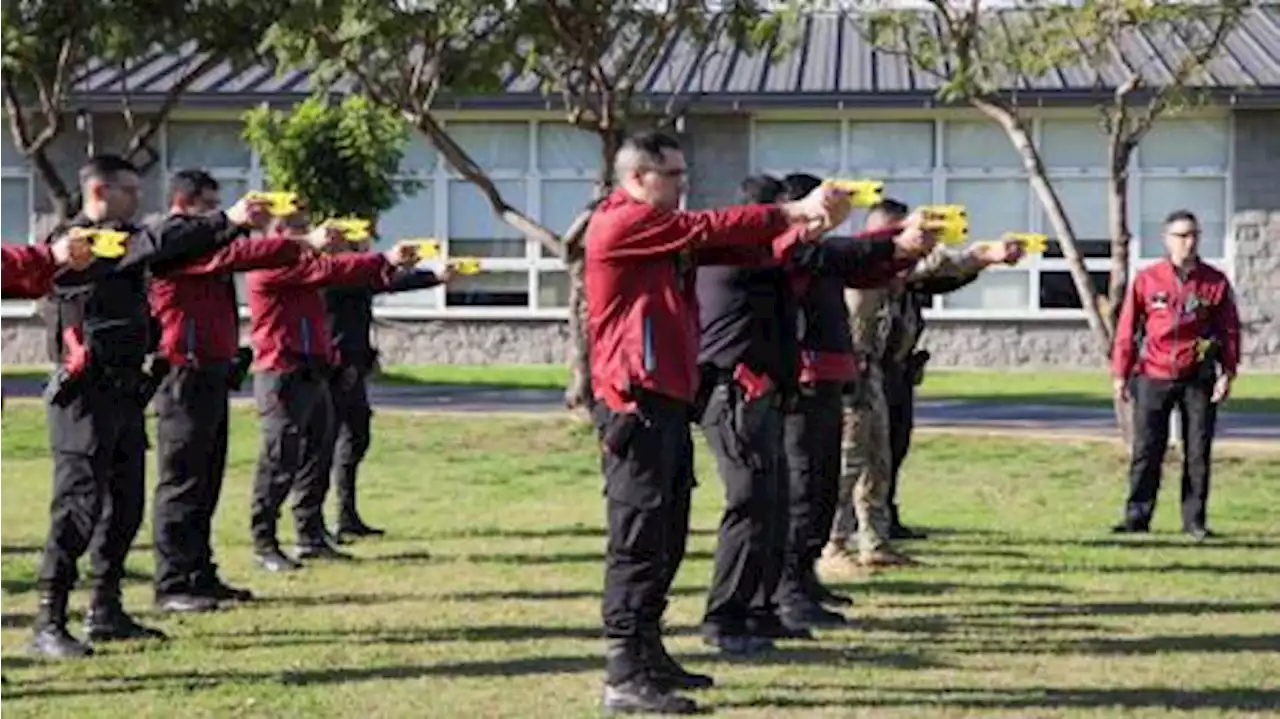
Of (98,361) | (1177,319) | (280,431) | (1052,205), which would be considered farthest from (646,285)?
(1052,205)

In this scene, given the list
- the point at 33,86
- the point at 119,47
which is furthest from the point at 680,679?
the point at 33,86

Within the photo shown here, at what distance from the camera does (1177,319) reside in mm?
14680

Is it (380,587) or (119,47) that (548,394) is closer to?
(119,47)

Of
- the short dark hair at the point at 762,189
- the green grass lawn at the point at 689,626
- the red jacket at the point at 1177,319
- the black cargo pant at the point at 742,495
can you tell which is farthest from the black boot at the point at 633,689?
the red jacket at the point at 1177,319

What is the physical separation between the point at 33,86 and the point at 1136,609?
13.1m

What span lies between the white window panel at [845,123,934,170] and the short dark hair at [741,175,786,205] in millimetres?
23124

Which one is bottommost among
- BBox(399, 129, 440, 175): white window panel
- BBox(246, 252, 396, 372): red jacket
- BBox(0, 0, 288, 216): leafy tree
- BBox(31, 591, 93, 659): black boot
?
BBox(31, 591, 93, 659): black boot

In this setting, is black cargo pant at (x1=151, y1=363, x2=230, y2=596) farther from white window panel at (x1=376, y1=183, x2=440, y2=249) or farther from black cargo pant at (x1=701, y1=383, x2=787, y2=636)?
white window panel at (x1=376, y1=183, x2=440, y2=249)

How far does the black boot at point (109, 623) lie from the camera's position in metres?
10.2

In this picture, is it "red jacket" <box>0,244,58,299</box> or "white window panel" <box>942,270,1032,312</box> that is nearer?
"red jacket" <box>0,244,58,299</box>

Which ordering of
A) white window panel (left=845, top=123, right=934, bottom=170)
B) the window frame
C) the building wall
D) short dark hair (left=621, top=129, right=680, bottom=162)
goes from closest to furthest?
short dark hair (left=621, top=129, right=680, bottom=162)
the building wall
the window frame
white window panel (left=845, top=123, right=934, bottom=170)

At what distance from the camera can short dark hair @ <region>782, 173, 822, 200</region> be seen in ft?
35.0

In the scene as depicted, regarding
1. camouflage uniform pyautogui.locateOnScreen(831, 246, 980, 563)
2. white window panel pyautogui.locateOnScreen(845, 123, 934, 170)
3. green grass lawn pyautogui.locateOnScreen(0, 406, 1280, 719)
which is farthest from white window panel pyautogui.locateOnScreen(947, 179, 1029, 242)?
camouflage uniform pyautogui.locateOnScreen(831, 246, 980, 563)

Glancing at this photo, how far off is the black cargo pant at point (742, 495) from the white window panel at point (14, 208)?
27.2 m
